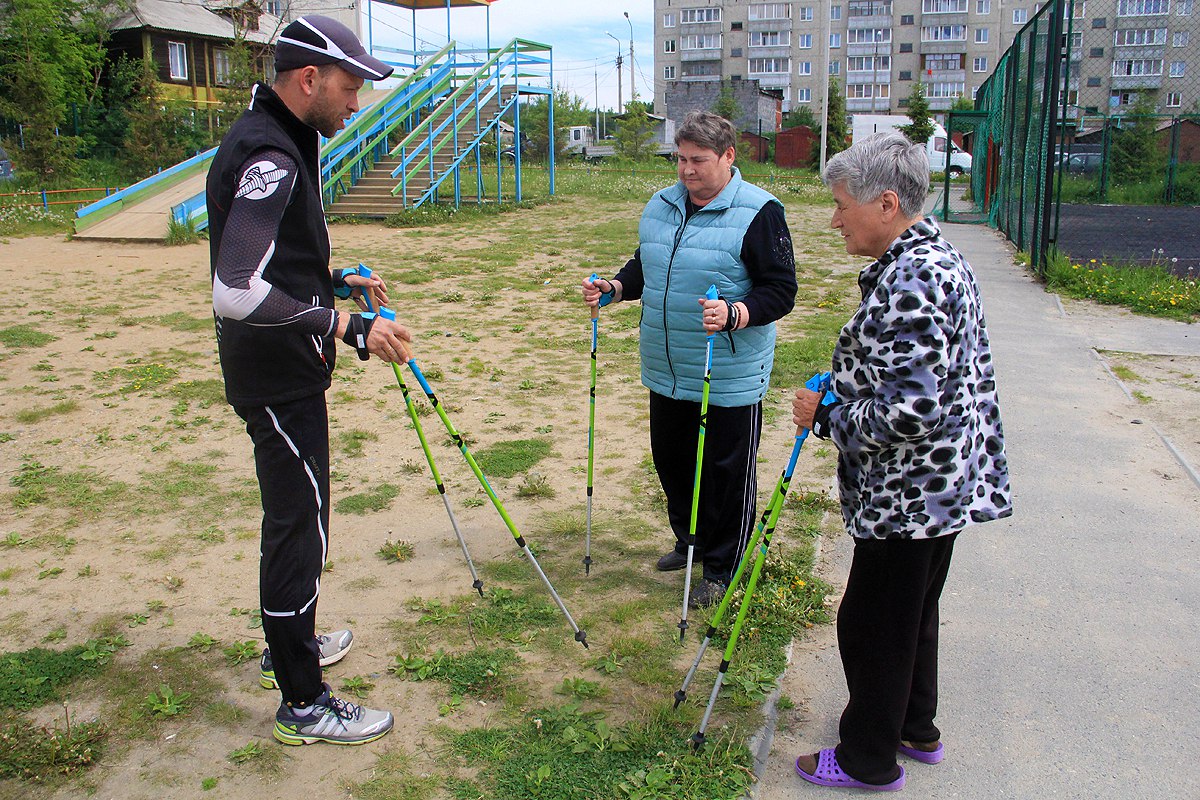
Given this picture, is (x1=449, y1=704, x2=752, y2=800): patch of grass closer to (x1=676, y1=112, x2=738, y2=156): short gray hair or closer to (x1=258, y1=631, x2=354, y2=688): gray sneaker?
(x1=258, y1=631, x2=354, y2=688): gray sneaker

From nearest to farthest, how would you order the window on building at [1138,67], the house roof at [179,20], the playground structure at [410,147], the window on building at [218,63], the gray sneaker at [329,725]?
the gray sneaker at [329,725]
the playground structure at [410,147]
the house roof at [179,20]
the window on building at [218,63]
the window on building at [1138,67]

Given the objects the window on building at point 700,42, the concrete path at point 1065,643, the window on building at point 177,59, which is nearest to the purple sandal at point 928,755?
the concrete path at point 1065,643

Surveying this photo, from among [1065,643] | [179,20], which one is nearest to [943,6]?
[179,20]

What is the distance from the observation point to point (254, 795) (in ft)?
9.29

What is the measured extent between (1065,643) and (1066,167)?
25958 mm

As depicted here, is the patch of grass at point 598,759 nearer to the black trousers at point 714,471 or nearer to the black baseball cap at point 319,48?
the black trousers at point 714,471

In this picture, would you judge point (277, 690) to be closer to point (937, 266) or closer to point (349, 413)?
point (937, 266)

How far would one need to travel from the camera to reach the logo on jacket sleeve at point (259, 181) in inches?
102

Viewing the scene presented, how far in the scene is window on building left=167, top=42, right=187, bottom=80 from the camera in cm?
3369

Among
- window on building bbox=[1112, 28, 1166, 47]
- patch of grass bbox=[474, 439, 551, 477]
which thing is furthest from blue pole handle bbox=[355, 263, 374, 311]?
window on building bbox=[1112, 28, 1166, 47]

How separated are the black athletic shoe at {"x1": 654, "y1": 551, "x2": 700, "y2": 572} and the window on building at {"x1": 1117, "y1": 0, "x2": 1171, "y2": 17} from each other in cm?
6893

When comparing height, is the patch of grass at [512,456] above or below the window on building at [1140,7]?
below

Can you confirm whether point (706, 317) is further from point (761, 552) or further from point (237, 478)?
point (237, 478)

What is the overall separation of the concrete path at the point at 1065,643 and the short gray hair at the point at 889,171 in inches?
65.5
